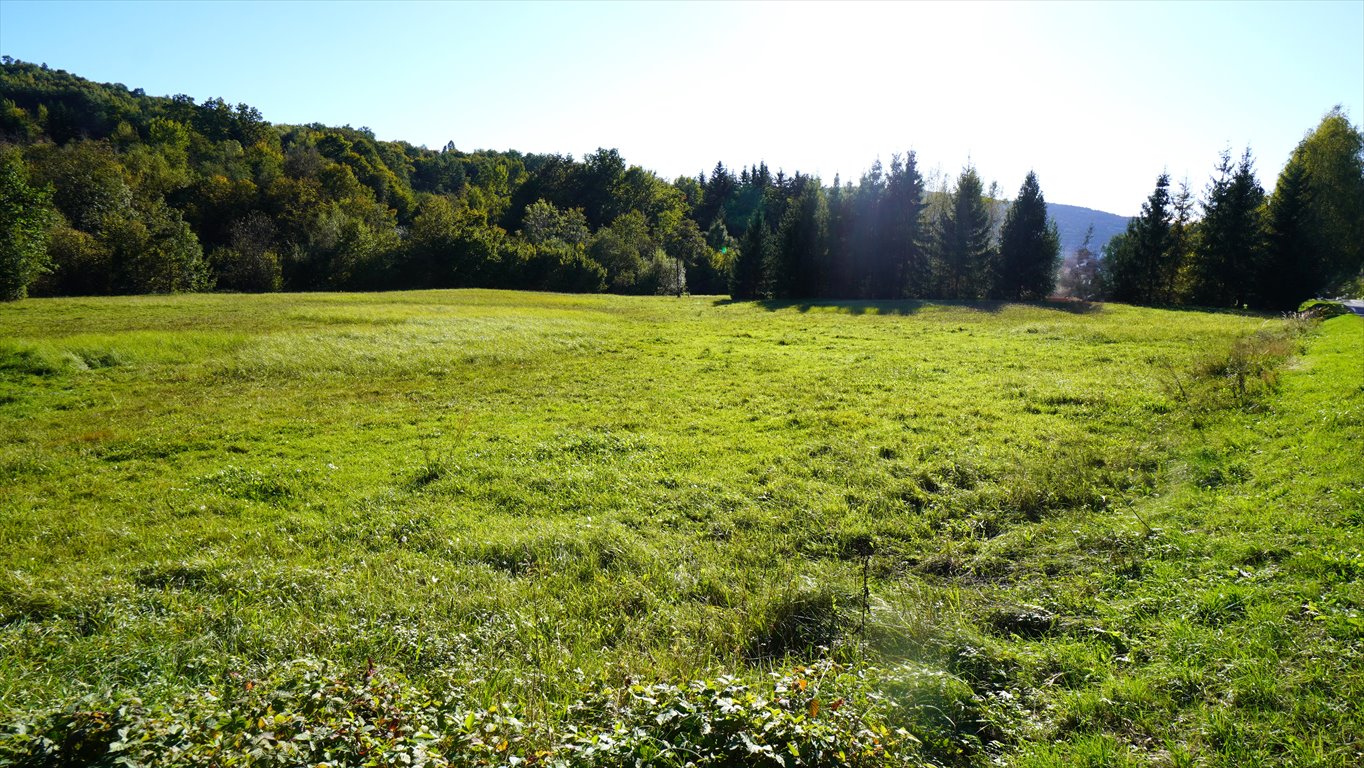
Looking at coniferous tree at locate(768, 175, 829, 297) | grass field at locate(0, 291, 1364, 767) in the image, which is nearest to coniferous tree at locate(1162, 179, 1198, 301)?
coniferous tree at locate(768, 175, 829, 297)

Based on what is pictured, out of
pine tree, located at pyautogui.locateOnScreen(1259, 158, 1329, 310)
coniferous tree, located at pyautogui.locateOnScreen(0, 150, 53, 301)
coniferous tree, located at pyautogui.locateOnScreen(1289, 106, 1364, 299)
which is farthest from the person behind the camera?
coniferous tree, located at pyautogui.locateOnScreen(1289, 106, 1364, 299)

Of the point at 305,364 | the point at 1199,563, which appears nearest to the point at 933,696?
the point at 1199,563

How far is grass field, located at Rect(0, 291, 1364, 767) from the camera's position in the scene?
14.4 ft

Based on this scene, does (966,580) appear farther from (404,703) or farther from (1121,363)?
(1121,363)

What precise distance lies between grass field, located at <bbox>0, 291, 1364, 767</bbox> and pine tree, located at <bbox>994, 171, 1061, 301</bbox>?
137ft

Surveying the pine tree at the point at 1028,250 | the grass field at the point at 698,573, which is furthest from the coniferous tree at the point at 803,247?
the grass field at the point at 698,573

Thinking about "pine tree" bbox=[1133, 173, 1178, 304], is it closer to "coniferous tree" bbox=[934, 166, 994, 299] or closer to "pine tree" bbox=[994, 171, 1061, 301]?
"pine tree" bbox=[994, 171, 1061, 301]

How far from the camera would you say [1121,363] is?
72.0 feet

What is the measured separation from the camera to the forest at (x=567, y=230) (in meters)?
50.8

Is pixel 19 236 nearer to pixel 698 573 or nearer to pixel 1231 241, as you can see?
pixel 698 573

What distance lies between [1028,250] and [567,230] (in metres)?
62.6

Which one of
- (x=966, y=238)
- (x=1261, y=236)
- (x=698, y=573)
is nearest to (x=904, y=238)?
(x=966, y=238)

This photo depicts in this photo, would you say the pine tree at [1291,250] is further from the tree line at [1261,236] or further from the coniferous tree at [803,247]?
the coniferous tree at [803,247]

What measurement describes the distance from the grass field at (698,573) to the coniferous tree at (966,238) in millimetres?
42255
